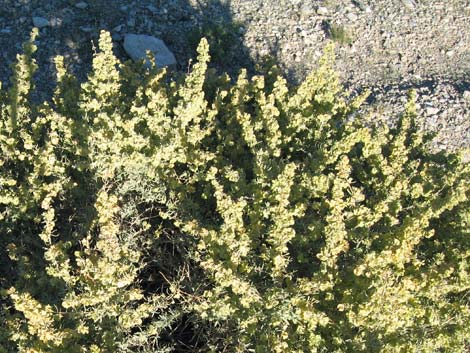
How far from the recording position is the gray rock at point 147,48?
7.12 m

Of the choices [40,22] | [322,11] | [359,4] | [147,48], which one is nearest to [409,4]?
[359,4]

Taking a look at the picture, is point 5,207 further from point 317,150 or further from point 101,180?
point 317,150

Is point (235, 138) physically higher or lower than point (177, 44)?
lower

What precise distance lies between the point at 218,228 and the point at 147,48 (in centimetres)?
374

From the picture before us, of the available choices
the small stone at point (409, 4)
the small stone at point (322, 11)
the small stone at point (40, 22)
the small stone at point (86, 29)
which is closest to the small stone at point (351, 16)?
the small stone at point (322, 11)

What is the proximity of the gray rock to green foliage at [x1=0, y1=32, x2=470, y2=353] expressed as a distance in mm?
1821

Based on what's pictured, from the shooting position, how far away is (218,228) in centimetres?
430

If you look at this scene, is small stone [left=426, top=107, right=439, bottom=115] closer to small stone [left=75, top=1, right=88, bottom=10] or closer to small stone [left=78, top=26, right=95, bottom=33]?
small stone [left=78, top=26, right=95, bottom=33]

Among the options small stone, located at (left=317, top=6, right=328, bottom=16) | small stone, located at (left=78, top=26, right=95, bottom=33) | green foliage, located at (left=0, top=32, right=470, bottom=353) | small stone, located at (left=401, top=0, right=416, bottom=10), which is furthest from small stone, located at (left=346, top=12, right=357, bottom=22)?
small stone, located at (left=78, top=26, right=95, bottom=33)

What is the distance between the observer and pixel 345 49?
8375 mm

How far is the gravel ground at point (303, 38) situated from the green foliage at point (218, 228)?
2188mm

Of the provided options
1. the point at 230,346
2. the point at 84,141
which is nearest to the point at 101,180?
the point at 84,141

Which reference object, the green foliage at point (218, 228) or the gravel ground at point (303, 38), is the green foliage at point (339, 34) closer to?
the gravel ground at point (303, 38)

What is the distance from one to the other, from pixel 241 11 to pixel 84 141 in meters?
4.63
